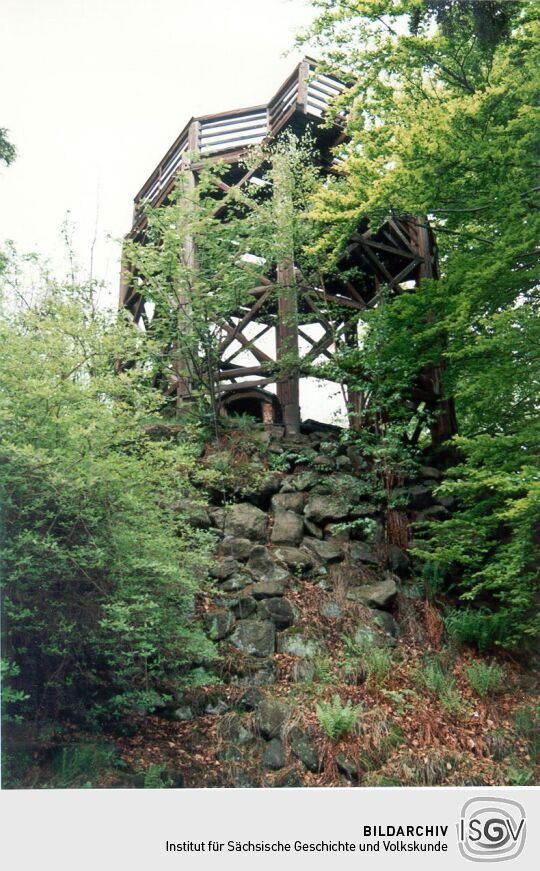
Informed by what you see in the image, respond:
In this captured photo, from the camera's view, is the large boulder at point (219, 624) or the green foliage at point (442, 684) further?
the large boulder at point (219, 624)

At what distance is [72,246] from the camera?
6.38 meters

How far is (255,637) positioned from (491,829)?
2.42 m

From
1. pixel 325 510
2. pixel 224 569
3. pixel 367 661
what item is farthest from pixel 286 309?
pixel 367 661

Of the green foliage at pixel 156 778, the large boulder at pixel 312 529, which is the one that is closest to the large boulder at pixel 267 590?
the large boulder at pixel 312 529

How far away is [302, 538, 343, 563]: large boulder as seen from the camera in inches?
261

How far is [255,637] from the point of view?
18.5 ft

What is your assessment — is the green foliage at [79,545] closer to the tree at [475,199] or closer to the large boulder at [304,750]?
the large boulder at [304,750]

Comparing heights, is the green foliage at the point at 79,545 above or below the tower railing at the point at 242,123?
below

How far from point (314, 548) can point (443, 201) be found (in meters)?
3.36

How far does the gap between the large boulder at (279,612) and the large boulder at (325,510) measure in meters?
1.18

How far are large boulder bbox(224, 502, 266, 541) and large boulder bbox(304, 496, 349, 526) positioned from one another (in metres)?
0.50

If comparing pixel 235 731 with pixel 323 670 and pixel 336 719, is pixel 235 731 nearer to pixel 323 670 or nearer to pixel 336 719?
pixel 336 719

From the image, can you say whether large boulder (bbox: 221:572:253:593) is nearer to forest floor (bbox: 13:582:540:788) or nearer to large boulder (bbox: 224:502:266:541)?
large boulder (bbox: 224:502:266:541)

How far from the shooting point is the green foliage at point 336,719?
15.4 feet
